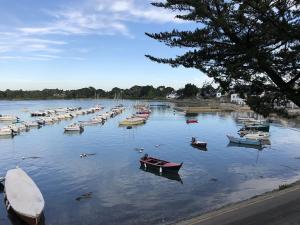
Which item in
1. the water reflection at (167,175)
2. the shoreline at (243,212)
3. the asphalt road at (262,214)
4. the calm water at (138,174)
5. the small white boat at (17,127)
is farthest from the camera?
the small white boat at (17,127)

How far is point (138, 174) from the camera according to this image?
42.6m

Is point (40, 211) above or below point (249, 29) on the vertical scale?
below

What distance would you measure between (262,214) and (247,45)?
12205 millimetres

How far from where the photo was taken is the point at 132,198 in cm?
3303

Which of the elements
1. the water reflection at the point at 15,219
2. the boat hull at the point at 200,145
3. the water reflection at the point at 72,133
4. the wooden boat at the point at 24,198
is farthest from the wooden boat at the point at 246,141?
the water reflection at the point at 15,219

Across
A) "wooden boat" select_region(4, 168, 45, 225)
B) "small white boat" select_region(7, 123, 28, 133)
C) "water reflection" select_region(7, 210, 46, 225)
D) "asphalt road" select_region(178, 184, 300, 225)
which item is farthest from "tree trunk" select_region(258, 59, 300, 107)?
"small white boat" select_region(7, 123, 28, 133)

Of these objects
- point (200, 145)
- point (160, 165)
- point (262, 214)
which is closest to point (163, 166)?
point (160, 165)

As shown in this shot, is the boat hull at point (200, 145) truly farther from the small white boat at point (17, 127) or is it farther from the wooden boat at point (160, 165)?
the small white boat at point (17, 127)

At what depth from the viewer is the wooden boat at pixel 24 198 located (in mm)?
26562

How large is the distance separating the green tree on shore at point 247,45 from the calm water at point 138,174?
56.1 feet

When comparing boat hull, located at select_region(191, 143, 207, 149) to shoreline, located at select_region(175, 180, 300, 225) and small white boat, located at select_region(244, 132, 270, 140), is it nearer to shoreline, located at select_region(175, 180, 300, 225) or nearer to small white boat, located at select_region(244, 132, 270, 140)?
small white boat, located at select_region(244, 132, 270, 140)

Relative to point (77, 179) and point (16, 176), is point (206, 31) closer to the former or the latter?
point (16, 176)

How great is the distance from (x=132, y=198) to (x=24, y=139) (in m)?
49.8

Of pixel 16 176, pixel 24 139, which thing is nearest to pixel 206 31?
pixel 16 176
